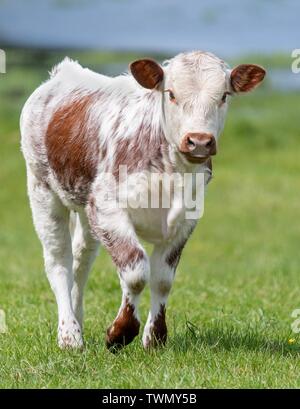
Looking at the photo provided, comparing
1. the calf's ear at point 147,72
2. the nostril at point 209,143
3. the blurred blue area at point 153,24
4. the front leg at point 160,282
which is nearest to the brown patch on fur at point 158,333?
the front leg at point 160,282

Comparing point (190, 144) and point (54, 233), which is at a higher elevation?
point (190, 144)

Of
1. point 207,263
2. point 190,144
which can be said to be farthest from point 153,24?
point 190,144

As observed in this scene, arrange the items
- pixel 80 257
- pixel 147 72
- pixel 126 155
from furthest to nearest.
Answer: pixel 80 257, pixel 126 155, pixel 147 72

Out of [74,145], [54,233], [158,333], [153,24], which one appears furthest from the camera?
[153,24]

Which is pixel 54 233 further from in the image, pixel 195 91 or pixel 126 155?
pixel 195 91

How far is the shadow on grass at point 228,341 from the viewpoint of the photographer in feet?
23.8

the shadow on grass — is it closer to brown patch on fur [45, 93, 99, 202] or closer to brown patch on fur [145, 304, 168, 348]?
brown patch on fur [145, 304, 168, 348]

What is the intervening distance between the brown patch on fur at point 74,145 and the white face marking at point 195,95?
2.11 ft

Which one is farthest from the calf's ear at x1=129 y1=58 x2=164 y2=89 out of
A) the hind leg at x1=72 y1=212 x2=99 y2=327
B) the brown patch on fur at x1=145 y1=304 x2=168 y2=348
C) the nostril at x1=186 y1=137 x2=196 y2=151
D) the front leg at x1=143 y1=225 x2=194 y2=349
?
the hind leg at x1=72 y1=212 x2=99 y2=327

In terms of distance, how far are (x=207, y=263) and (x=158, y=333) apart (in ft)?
25.7

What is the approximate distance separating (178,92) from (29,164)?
1.69 metres

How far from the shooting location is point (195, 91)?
22.2 feet

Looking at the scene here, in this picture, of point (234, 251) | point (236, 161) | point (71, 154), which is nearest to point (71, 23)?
point (236, 161)

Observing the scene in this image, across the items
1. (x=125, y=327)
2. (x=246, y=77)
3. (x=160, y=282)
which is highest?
(x=246, y=77)
